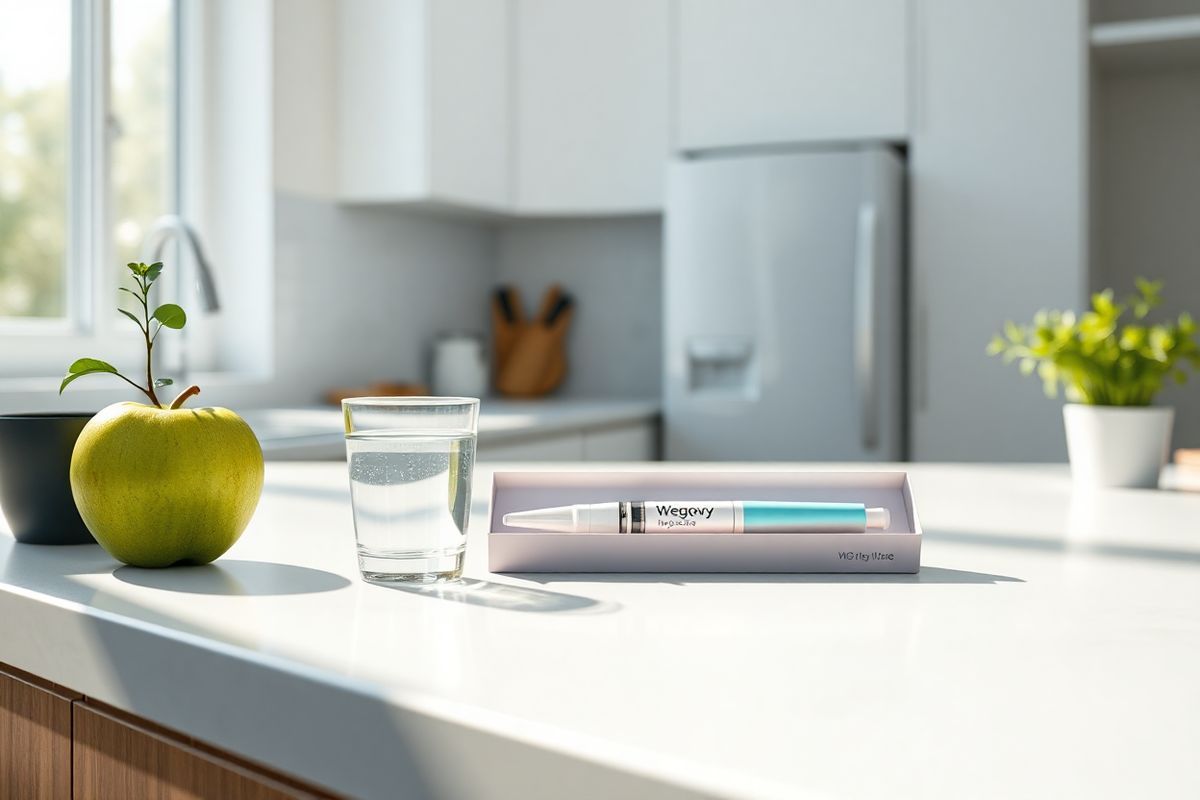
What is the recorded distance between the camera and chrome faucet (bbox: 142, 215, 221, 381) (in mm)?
2049

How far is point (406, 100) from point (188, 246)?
939 mm

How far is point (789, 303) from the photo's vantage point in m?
2.91

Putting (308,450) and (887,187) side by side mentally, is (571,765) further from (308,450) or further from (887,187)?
(887,187)

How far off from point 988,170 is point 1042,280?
307 mm

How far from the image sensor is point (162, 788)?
589 millimetres

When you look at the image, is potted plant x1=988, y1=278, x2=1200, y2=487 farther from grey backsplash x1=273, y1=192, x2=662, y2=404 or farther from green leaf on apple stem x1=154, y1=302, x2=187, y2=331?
grey backsplash x1=273, y1=192, x2=662, y2=404

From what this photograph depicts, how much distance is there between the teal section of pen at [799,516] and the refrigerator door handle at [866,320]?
217cm

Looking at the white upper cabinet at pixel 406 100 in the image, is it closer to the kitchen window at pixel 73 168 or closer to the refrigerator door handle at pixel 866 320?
the kitchen window at pixel 73 168

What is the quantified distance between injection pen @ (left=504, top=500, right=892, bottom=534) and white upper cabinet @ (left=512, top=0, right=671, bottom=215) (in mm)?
2652

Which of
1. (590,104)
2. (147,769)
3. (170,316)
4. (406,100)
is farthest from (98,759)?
(590,104)

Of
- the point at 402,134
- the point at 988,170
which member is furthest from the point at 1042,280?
the point at 402,134

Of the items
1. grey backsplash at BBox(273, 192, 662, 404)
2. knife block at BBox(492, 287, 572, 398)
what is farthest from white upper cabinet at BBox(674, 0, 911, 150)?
knife block at BBox(492, 287, 572, 398)

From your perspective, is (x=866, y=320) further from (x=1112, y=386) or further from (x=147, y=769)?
(x=147, y=769)

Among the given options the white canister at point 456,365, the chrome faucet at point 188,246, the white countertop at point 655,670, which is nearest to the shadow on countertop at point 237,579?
the white countertop at point 655,670
